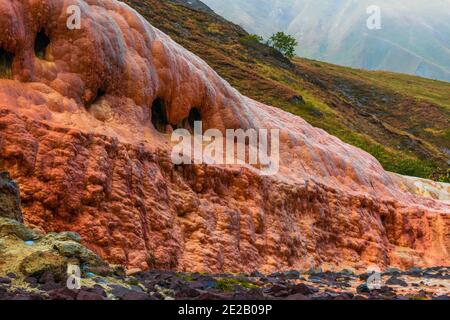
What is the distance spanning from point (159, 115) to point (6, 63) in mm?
6478

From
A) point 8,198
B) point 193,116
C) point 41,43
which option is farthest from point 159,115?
point 8,198

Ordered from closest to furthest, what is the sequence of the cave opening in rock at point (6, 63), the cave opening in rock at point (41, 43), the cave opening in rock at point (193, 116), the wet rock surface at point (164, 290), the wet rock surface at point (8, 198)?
1. the wet rock surface at point (164, 290)
2. the wet rock surface at point (8, 198)
3. the cave opening in rock at point (6, 63)
4. the cave opening in rock at point (41, 43)
5. the cave opening in rock at point (193, 116)

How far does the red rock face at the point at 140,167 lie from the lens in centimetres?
1505

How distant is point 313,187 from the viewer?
2530cm

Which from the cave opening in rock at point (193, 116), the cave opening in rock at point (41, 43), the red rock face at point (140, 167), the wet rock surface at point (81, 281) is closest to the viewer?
the wet rock surface at point (81, 281)

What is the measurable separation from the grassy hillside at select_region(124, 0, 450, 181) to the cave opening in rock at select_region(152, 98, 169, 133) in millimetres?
55558

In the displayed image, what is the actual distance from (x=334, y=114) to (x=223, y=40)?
31.7 m

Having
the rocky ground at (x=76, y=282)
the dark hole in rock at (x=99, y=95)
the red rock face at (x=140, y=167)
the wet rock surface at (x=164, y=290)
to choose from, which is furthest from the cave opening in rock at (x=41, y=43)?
the wet rock surface at (x=164, y=290)

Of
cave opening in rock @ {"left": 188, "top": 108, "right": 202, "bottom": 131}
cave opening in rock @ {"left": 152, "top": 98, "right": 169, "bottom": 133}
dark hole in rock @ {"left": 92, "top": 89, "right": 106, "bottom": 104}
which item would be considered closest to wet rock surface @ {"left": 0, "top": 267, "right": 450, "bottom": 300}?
dark hole in rock @ {"left": 92, "top": 89, "right": 106, "bottom": 104}

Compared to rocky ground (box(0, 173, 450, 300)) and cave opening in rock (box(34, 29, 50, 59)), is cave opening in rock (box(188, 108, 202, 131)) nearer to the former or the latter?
cave opening in rock (box(34, 29, 50, 59))

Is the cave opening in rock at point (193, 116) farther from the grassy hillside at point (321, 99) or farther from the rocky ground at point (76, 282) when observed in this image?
the grassy hillside at point (321, 99)

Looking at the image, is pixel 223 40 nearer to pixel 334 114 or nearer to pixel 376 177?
pixel 334 114

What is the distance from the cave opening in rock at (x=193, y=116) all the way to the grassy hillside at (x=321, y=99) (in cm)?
5338
